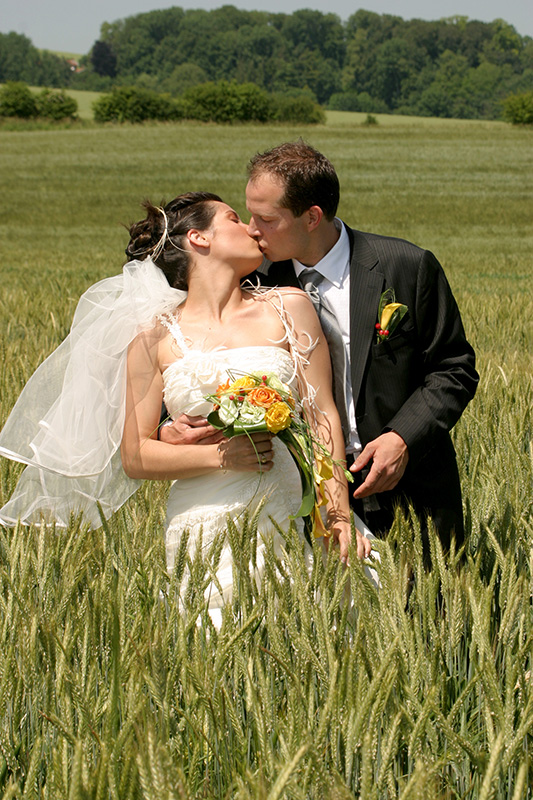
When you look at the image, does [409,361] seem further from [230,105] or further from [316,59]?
[316,59]

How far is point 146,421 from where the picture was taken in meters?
2.91

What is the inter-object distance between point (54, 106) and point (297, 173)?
54.7 meters

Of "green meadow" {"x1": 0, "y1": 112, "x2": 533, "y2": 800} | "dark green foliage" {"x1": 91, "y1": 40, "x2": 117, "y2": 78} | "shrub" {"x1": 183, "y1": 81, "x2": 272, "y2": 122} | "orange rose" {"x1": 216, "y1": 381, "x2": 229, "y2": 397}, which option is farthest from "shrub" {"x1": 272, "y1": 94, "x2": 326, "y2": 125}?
"dark green foliage" {"x1": 91, "y1": 40, "x2": 117, "y2": 78}

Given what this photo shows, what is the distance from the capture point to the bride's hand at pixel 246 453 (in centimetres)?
266

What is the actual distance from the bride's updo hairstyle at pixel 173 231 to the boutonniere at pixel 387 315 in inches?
25.6

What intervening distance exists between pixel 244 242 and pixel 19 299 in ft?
20.4

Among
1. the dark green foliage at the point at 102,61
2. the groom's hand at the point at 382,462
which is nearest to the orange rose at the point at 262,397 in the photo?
the groom's hand at the point at 382,462

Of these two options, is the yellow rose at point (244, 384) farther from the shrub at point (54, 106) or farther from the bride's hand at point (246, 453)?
the shrub at point (54, 106)

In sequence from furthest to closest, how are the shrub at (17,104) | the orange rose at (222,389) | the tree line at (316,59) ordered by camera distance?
1. the tree line at (316,59)
2. the shrub at (17,104)
3. the orange rose at (222,389)

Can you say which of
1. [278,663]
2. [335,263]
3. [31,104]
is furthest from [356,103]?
[278,663]

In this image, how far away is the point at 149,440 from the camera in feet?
9.42

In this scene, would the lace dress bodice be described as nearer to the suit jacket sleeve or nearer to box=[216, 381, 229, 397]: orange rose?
box=[216, 381, 229, 397]: orange rose

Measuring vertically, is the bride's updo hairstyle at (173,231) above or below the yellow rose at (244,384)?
above

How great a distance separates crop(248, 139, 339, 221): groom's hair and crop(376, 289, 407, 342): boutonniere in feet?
1.20
